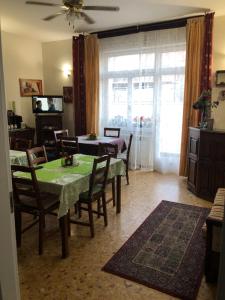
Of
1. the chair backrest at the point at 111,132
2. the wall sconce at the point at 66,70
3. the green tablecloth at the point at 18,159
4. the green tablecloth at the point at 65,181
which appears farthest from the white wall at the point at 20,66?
the green tablecloth at the point at 65,181

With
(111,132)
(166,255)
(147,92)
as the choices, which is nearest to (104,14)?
(147,92)

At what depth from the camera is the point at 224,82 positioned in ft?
14.1

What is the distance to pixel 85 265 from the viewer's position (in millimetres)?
2402

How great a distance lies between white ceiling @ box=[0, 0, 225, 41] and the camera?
13.1 feet

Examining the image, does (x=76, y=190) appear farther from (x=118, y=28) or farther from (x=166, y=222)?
(x=118, y=28)

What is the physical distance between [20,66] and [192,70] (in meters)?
4.01

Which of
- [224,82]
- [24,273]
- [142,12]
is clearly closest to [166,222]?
[24,273]

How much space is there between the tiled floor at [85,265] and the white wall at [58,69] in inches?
138

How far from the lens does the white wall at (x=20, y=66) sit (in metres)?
5.77

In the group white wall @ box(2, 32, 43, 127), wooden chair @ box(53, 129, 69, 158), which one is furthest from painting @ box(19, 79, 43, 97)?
wooden chair @ box(53, 129, 69, 158)

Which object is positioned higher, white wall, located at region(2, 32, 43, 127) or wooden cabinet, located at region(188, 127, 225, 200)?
white wall, located at region(2, 32, 43, 127)

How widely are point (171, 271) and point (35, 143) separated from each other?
5081 millimetres

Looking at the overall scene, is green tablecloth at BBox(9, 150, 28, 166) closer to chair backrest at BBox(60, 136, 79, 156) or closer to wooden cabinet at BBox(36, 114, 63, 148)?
chair backrest at BBox(60, 136, 79, 156)

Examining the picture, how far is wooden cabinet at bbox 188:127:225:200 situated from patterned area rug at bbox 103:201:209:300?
695 mm
